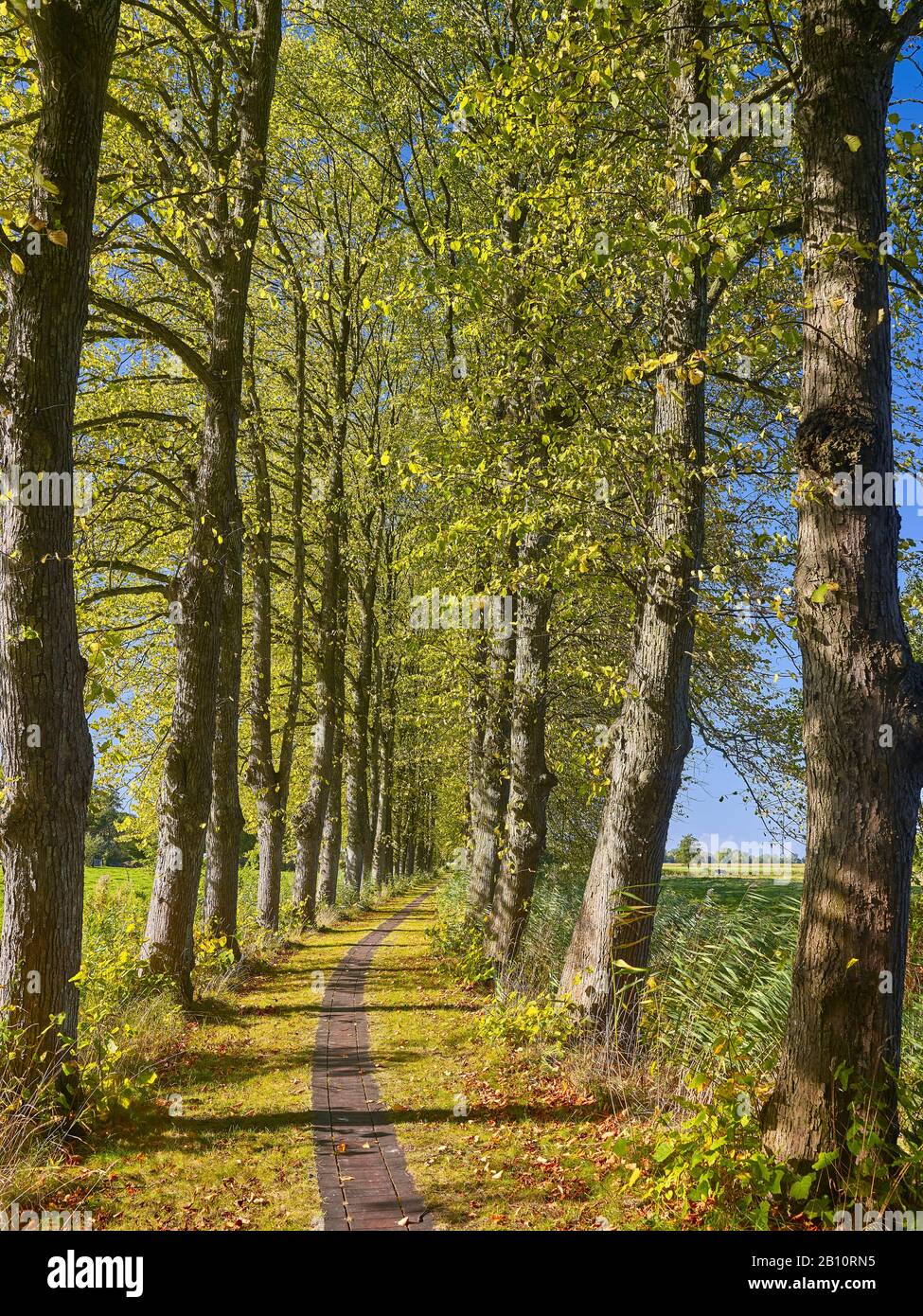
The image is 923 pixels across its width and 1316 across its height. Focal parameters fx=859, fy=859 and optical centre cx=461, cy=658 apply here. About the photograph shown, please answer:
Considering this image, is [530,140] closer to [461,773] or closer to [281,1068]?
[281,1068]

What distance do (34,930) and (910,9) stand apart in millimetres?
7596

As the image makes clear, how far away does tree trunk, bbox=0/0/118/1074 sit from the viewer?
225 inches

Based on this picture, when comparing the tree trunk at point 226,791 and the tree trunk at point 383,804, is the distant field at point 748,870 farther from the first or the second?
the tree trunk at point 383,804

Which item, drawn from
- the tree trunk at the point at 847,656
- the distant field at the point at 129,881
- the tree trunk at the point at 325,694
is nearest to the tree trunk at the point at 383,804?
the distant field at the point at 129,881

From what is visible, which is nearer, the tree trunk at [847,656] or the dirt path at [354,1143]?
the tree trunk at [847,656]

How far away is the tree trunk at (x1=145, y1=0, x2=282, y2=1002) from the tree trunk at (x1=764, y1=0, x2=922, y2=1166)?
21.8ft

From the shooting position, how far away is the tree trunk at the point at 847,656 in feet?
14.0

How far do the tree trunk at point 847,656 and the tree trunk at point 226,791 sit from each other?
872cm

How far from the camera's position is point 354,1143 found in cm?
618

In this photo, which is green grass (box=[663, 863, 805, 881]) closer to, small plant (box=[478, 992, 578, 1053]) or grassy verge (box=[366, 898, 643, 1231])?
small plant (box=[478, 992, 578, 1053])

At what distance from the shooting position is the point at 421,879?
161 feet

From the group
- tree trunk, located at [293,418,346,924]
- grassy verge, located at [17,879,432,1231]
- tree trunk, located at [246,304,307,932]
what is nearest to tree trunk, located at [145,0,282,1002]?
grassy verge, located at [17,879,432,1231]

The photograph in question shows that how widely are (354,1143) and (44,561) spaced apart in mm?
4627

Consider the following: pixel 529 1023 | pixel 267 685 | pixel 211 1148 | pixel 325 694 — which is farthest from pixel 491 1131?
pixel 325 694
